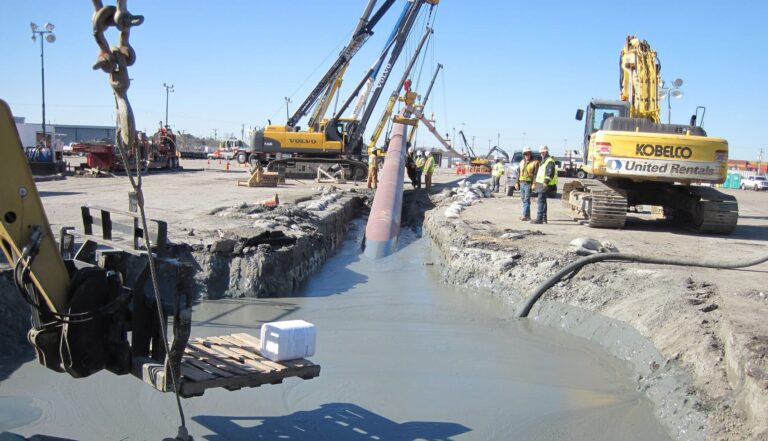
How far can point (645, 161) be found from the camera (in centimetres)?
1173

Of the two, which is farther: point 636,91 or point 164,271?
point 636,91

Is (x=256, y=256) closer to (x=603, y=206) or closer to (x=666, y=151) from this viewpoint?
(x=603, y=206)

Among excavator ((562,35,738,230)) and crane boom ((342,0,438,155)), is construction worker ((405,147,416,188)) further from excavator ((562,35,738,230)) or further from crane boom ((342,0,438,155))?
excavator ((562,35,738,230))

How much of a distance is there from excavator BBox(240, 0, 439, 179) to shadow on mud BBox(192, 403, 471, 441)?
22889 mm

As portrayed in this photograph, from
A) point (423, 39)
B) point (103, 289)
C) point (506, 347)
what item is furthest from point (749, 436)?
point (423, 39)

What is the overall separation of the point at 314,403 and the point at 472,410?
4.37ft

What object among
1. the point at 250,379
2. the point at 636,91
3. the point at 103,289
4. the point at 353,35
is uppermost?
the point at 353,35

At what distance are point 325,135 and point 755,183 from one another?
29.6 meters

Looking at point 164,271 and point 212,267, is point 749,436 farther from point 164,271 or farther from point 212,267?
point 212,267

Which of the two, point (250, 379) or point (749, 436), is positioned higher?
point (250, 379)

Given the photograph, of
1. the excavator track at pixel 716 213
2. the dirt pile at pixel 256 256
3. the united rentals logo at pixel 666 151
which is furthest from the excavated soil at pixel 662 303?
the dirt pile at pixel 256 256

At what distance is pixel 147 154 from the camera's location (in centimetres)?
2875

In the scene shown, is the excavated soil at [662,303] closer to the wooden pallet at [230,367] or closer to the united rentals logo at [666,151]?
the united rentals logo at [666,151]

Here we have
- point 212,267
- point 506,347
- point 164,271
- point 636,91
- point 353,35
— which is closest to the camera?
point 164,271
